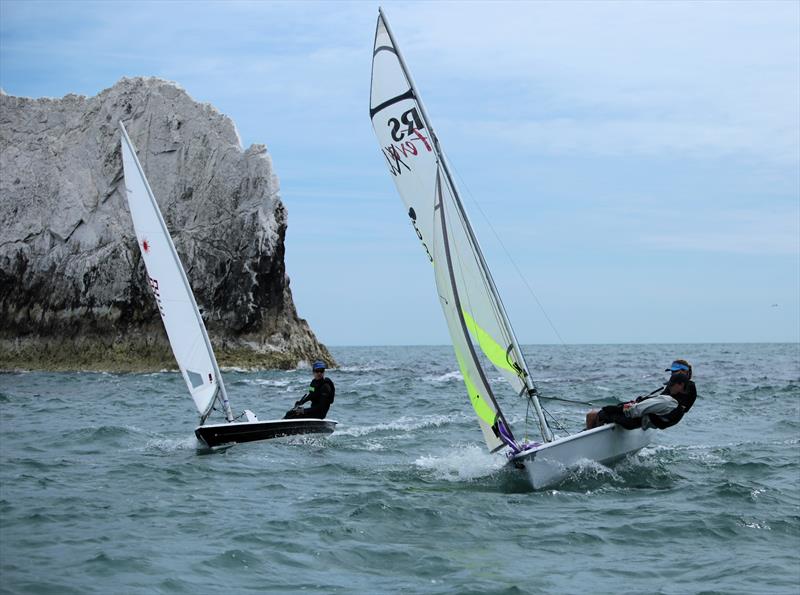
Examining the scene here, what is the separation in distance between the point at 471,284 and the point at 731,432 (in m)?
7.98

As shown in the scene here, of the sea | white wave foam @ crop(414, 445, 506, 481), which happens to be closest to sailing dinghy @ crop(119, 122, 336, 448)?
the sea

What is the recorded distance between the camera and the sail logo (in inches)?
411

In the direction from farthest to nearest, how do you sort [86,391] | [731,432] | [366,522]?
[86,391] → [731,432] → [366,522]

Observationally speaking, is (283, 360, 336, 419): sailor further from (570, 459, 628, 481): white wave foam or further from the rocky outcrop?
the rocky outcrop

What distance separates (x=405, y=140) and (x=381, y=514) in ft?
14.0

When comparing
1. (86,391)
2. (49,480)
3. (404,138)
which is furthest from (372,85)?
(86,391)

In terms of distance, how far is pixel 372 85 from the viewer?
422 inches

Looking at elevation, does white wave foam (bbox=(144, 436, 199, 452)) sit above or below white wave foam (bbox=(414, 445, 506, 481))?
above

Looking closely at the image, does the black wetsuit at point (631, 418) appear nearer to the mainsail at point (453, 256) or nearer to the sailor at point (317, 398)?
the mainsail at point (453, 256)

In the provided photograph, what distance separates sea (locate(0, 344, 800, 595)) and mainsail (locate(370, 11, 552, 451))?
915mm

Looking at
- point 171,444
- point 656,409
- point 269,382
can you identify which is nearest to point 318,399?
point 171,444

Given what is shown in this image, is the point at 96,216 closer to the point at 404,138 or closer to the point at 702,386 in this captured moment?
the point at 702,386

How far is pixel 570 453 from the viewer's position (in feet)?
33.2

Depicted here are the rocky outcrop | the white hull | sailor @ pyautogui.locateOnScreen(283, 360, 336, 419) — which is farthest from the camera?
the rocky outcrop
